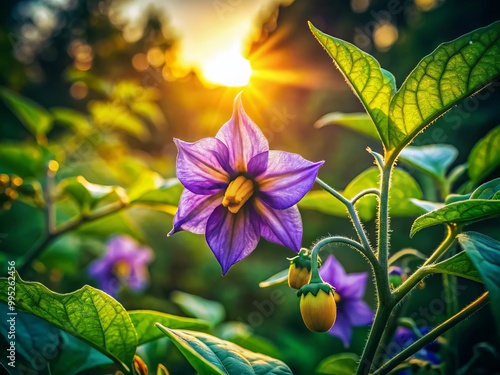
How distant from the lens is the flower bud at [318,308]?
2.55 ft

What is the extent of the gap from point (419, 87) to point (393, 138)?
10cm

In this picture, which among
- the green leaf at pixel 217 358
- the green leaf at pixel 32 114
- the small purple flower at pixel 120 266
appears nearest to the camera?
the green leaf at pixel 217 358

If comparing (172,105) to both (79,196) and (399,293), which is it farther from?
(399,293)

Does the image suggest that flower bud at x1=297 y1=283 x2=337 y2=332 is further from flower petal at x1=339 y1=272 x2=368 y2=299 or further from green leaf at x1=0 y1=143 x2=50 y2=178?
green leaf at x1=0 y1=143 x2=50 y2=178

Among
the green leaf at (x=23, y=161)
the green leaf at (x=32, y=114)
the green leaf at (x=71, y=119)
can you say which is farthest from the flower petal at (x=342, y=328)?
the green leaf at (x=71, y=119)

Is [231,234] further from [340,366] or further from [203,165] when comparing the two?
[340,366]

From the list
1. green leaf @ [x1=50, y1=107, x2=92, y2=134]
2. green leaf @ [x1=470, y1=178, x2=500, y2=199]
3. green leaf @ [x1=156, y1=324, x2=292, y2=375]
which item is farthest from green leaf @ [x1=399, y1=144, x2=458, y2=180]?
green leaf @ [x1=50, y1=107, x2=92, y2=134]

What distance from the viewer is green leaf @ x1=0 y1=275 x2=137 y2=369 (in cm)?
76

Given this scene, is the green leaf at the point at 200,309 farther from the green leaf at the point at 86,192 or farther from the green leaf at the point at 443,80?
the green leaf at the point at 443,80

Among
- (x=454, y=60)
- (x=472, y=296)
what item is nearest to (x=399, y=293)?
(x=454, y=60)

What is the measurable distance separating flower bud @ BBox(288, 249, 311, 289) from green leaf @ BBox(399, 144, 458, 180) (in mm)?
478

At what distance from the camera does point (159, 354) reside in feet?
5.04

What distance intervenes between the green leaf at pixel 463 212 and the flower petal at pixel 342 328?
57 centimetres

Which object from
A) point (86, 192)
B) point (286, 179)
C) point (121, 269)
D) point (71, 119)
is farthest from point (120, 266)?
point (286, 179)
